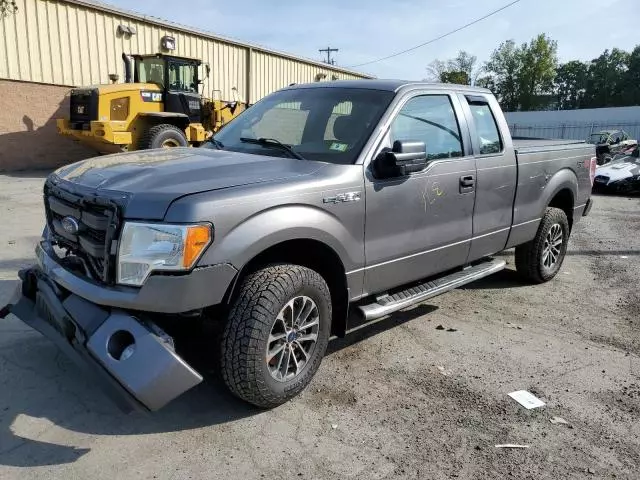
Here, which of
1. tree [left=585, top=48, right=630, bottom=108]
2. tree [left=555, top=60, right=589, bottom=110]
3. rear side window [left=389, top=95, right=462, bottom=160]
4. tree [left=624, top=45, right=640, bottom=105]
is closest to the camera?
rear side window [left=389, top=95, right=462, bottom=160]

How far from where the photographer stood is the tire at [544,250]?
5637 millimetres

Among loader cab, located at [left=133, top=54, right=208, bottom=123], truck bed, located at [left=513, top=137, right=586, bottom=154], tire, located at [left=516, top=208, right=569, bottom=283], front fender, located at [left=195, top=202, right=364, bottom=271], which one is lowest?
tire, located at [left=516, top=208, right=569, bottom=283]

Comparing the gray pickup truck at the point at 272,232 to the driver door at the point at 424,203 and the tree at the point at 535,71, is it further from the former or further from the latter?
the tree at the point at 535,71

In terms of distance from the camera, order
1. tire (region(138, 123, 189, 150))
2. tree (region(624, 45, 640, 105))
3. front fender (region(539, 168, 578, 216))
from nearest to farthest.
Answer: front fender (region(539, 168, 578, 216)) < tire (region(138, 123, 189, 150)) < tree (region(624, 45, 640, 105))

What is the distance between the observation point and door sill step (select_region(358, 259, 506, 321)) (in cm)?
373

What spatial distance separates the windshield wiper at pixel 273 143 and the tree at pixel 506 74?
247 feet

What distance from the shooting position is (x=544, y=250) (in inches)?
229

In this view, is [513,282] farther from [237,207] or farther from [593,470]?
[237,207]

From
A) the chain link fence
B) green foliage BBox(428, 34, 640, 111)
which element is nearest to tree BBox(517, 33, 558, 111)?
green foliage BBox(428, 34, 640, 111)

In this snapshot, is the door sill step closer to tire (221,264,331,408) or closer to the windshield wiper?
tire (221,264,331,408)

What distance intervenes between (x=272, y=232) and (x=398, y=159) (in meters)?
1.05

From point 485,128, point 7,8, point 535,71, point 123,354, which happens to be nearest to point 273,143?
point 123,354

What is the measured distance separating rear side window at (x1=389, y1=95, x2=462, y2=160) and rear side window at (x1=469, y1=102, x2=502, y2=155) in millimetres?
329

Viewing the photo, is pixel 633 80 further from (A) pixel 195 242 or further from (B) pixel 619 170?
(A) pixel 195 242
